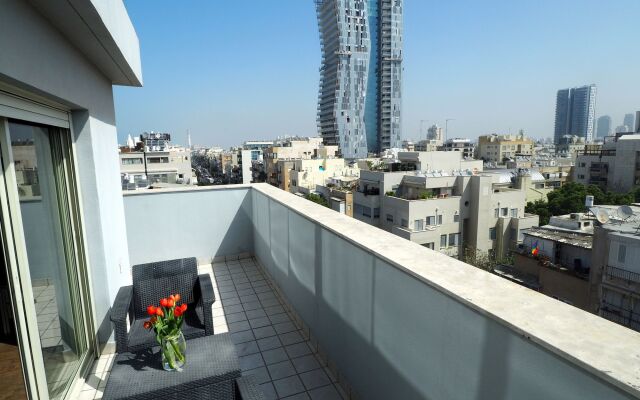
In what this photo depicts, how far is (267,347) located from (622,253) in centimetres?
1908

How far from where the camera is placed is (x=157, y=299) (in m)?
3.41

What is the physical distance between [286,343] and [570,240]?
22.9 meters

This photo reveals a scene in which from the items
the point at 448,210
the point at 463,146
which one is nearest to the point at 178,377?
the point at 448,210

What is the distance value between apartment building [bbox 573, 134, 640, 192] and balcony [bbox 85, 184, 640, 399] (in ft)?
198

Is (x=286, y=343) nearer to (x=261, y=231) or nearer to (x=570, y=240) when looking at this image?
(x=261, y=231)

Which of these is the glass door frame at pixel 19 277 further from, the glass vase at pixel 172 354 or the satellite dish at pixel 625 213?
the satellite dish at pixel 625 213

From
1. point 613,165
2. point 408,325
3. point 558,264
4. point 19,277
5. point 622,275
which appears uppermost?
point 19,277

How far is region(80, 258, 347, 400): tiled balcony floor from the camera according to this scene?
2.92 metres

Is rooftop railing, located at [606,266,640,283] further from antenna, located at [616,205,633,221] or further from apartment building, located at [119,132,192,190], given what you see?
apartment building, located at [119,132,192,190]

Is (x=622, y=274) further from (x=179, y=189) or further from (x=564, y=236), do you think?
(x=179, y=189)

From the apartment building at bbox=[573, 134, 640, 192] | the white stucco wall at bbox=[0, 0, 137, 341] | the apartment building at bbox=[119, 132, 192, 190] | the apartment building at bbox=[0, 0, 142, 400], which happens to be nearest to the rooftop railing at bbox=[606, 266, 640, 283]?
the white stucco wall at bbox=[0, 0, 137, 341]

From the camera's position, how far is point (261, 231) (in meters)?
5.58

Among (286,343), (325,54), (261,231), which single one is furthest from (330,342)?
(325,54)

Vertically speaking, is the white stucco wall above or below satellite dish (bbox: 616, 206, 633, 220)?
above
